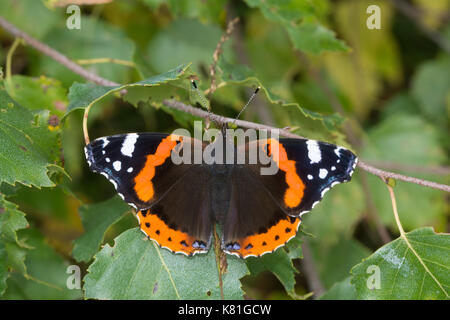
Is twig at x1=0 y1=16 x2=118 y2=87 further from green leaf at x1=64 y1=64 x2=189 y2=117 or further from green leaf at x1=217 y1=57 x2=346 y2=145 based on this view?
green leaf at x1=217 y1=57 x2=346 y2=145

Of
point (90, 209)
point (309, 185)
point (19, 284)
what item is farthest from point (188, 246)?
point (19, 284)

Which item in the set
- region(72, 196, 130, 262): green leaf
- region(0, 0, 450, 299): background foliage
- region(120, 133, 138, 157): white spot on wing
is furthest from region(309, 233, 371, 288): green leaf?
region(120, 133, 138, 157): white spot on wing

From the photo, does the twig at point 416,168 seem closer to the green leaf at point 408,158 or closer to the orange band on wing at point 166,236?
the green leaf at point 408,158

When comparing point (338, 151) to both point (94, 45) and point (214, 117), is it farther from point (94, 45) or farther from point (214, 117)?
point (94, 45)

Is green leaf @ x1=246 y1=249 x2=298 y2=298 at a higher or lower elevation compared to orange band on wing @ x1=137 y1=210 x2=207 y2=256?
lower

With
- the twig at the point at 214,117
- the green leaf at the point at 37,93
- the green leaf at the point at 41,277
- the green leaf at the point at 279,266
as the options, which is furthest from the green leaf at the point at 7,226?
the green leaf at the point at 279,266
